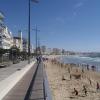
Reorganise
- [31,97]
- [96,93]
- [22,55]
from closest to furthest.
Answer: [31,97] → [96,93] → [22,55]

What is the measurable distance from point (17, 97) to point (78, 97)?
20.5 ft

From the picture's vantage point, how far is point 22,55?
104312 millimetres

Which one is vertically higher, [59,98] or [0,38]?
[0,38]

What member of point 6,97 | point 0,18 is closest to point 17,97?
point 6,97

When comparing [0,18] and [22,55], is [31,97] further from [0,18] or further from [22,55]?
[0,18]

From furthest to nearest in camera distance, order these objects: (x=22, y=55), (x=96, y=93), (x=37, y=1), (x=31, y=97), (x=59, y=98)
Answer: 1. (x=22, y=55)
2. (x=37, y=1)
3. (x=96, y=93)
4. (x=59, y=98)
5. (x=31, y=97)

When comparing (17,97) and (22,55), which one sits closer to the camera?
(17,97)

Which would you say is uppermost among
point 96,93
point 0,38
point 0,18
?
point 0,18

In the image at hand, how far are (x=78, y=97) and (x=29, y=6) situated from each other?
3048 cm

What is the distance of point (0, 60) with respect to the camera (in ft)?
173

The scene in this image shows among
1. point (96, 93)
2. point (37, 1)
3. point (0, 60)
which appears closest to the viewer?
point (96, 93)

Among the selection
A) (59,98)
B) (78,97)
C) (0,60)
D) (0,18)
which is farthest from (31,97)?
(0,18)

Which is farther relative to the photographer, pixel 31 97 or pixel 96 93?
pixel 96 93

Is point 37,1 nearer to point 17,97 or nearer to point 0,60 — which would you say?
point 0,60
